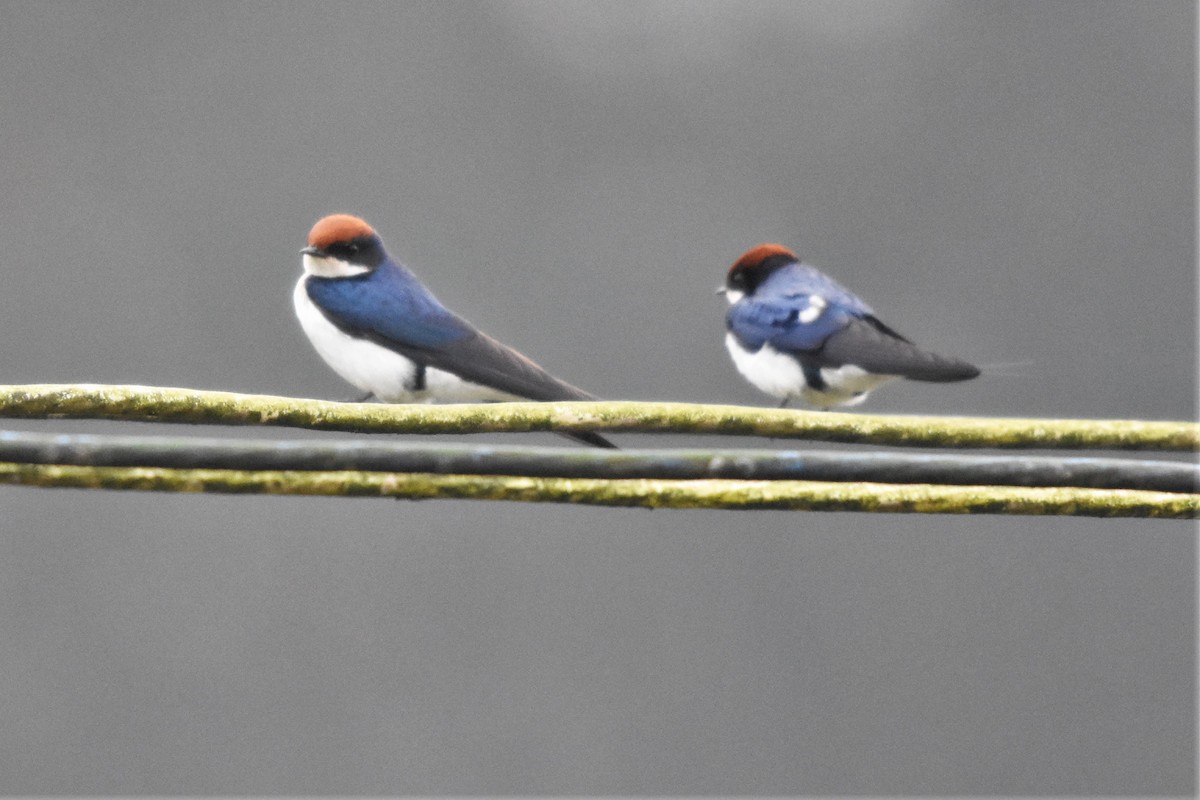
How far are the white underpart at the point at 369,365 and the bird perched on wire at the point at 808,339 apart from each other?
866mm

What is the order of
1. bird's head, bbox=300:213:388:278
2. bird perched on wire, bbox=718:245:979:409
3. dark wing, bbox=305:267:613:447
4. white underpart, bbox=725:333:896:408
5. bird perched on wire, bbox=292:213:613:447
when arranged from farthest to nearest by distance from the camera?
white underpart, bbox=725:333:896:408 → bird perched on wire, bbox=718:245:979:409 → bird's head, bbox=300:213:388:278 → bird perched on wire, bbox=292:213:613:447 → dark wing, bbox=305:267:613:447

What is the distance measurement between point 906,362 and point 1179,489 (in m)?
1.61

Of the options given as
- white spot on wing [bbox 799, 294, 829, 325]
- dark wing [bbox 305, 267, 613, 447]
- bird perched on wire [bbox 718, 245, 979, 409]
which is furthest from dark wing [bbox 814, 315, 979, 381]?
dark wing [bbox 305, 267, 613, 447]

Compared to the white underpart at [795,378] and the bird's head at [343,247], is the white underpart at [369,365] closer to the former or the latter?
the bird's head at [343,247]

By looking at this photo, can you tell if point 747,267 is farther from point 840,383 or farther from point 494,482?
point 494,482

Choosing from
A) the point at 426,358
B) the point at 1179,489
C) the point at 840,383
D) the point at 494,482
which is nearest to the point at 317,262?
the point at 426,358

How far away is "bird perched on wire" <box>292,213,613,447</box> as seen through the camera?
10.1 feet

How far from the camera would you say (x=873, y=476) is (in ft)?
5.34

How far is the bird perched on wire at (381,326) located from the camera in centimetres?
308

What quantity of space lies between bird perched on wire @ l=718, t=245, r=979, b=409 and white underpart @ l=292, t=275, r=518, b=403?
0.87 m

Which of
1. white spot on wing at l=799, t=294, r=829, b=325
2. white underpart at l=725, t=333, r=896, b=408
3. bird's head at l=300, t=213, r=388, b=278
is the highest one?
bird's head at l=300, t=213, r=388, b=278

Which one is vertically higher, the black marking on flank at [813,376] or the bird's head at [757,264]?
the bird's head at [757,264]

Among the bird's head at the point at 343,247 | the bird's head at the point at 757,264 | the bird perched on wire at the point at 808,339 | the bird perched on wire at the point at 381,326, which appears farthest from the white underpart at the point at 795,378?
the bird's head at the point at 343,247

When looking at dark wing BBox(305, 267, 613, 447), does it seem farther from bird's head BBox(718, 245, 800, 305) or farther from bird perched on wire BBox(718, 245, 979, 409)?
bird's head BBox(718, 245, 800, 305)
